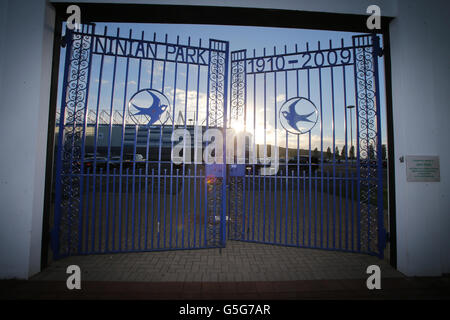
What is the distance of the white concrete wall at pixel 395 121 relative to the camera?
10.7 feet

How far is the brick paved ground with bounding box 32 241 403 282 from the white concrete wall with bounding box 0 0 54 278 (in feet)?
2.04

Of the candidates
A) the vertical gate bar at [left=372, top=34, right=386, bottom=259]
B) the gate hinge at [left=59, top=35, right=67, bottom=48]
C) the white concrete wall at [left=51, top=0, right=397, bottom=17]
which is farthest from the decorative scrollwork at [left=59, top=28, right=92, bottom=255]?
the vertical gate bar at [left=372, top=34, right=386, bottom=259]

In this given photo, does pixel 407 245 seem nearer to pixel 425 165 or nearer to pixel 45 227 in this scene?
pixel 425 165

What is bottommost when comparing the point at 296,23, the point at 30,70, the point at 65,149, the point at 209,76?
the point at 65,149

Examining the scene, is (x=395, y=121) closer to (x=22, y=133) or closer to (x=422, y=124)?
(x=422, y=124)

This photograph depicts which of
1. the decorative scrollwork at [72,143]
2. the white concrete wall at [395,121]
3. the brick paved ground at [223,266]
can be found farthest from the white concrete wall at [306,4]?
the brick paved ground at [223,266]

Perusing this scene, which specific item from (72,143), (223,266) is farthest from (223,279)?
(72,143)

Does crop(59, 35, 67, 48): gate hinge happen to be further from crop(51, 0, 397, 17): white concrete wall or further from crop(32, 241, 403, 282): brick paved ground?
crop(32, 241, 403, 282): brick paved ground

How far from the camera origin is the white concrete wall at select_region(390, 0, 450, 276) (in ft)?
11.2

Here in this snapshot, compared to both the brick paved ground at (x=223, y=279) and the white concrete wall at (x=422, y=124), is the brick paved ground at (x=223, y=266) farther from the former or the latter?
the white concrete wall at (x=422, y=124)

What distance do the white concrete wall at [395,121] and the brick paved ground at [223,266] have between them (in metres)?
0.67

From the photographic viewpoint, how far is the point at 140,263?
3.73m

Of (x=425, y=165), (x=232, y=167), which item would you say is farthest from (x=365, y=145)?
(x=232, y=167)
